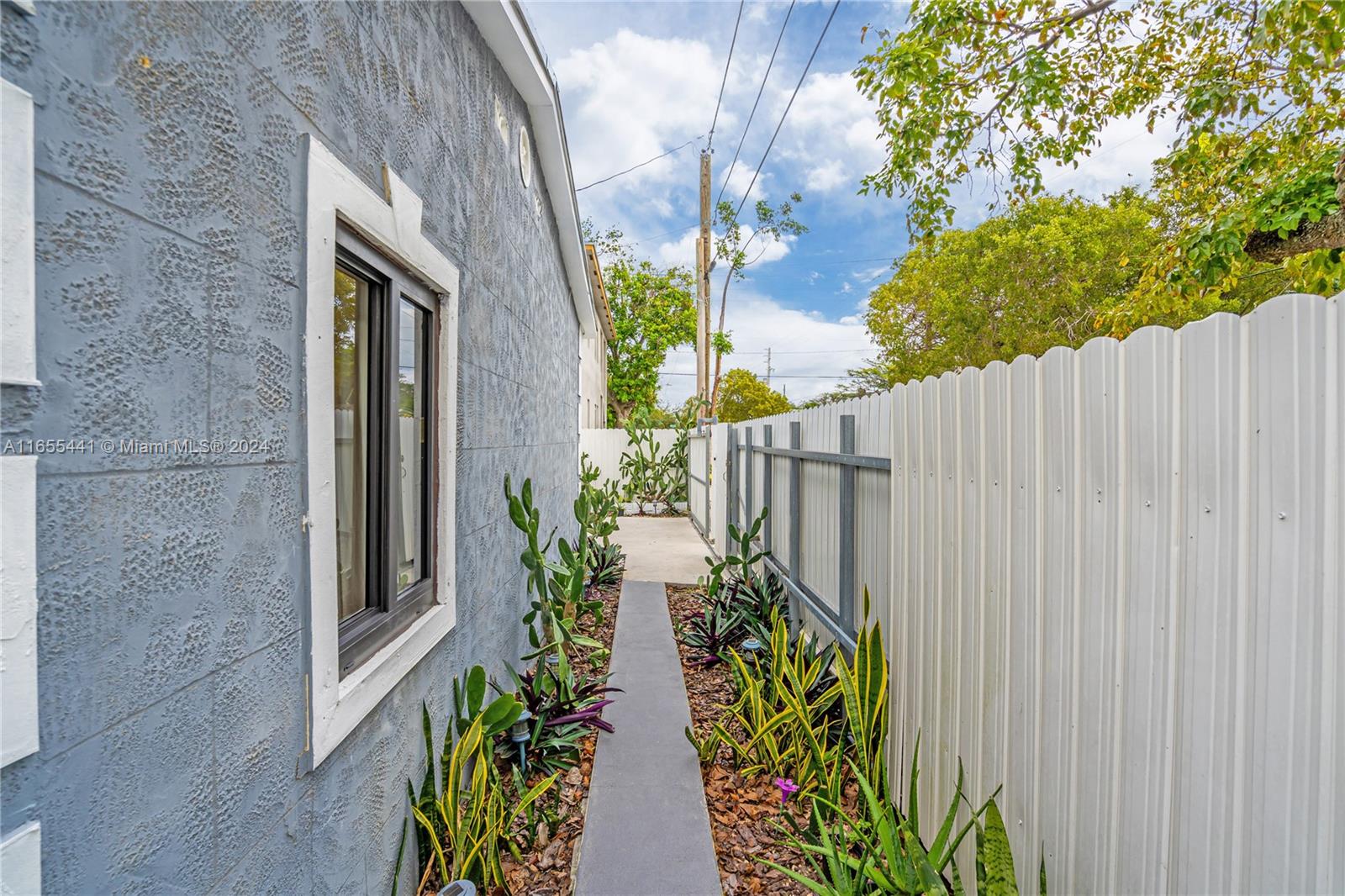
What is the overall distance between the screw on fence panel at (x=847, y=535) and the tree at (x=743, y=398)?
34813 mm

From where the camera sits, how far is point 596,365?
1795 centimetres

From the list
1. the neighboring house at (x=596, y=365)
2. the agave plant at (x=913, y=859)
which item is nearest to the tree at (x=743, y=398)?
the neighboring house at (x=596, y=365)

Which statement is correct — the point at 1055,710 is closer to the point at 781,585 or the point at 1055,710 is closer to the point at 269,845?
the point at 269,845

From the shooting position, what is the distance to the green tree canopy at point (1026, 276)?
1527cm

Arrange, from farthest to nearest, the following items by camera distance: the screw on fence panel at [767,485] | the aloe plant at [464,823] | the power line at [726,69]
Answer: the power line at [726,69], the screw on fence panel at [767,485], the aloe plant at [464,823]

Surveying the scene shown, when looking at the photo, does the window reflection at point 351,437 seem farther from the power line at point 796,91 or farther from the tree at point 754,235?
the tree at point 754,235

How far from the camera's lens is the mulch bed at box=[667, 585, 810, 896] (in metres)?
2.37

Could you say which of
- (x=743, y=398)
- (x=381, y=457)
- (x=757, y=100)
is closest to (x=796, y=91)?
(x=757, y=100)

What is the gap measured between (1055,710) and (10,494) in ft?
6.92

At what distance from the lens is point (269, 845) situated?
4.22 feet

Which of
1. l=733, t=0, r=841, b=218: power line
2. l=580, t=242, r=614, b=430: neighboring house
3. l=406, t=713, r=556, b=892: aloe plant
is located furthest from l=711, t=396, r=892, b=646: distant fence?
l=580, t=242, r=614, b=430: neighboring house

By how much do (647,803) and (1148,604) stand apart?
7.47ft

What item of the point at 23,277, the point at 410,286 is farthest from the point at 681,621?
the point at 23,277

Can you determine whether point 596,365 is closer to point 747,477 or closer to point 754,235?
point 754,235
